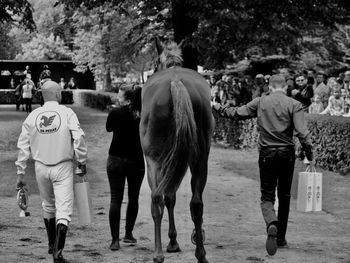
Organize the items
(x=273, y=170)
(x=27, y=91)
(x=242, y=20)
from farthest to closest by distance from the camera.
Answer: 1. (x=27, y=91)
2. (x=242, y=20)
3. (x=273, y=170)

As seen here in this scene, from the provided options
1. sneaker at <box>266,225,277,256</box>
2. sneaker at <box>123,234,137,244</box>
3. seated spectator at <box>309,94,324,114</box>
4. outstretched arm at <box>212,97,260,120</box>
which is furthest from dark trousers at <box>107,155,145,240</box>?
seated spectator at <box>309,94,324,114</box>

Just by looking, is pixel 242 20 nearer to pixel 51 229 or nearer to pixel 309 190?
pixel 309 190

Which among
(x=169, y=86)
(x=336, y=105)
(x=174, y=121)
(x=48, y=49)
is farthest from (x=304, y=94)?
(x=48, y=49)

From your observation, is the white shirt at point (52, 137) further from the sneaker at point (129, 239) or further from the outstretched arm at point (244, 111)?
the outstretched arm at point (244, 111)

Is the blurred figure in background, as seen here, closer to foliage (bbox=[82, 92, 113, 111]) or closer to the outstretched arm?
foliage (bbox=[82, 92, 113, 111])

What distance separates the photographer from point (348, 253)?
7.91 meters

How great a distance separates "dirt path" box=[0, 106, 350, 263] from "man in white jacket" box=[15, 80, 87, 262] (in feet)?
1.87

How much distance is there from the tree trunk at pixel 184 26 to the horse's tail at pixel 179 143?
16723 millimetres

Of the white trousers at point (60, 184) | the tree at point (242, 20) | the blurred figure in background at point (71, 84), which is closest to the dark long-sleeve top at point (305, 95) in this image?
the tree at point (242, 20)

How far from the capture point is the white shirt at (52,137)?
291 inches

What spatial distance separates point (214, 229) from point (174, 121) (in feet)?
7.89

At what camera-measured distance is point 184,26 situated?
25.0 metres

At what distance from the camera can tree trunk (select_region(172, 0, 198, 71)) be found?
24.4 meters

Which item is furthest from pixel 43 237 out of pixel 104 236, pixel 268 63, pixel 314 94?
pixel 268 63
